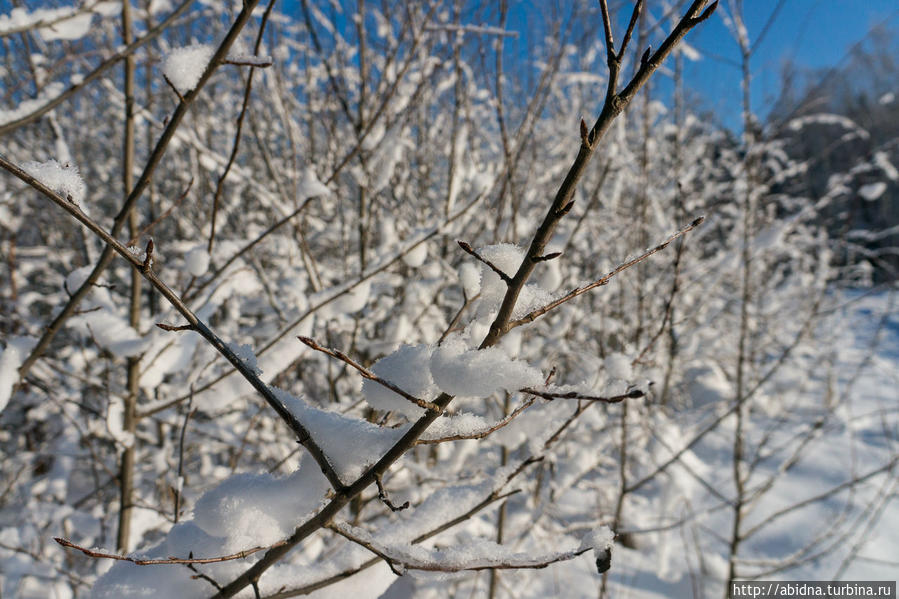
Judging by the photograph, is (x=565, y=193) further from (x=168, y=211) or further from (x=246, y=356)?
(x=168, y=211)

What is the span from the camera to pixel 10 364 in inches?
36.7

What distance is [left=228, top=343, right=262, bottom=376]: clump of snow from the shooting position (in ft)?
1.71

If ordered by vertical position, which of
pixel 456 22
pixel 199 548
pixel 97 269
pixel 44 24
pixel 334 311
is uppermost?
pixel 456 22

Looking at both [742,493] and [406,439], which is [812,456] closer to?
[742,493]

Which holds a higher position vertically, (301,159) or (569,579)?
(301,159)

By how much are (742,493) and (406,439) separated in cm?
194

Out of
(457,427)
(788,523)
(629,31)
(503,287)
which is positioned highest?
(788,523)

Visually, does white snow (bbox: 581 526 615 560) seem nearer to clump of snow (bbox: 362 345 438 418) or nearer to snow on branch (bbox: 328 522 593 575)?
snow on branch (bbox: 328 522 593 575)

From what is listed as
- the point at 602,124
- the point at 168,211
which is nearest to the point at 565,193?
the point at 602,124

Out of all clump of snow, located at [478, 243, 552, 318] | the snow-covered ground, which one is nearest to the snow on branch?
clump of snow, located at [478, 243, 552, 318]

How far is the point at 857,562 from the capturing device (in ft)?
8.13

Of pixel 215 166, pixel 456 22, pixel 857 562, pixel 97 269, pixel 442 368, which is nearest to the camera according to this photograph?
pixel 442 368

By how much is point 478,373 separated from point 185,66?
2.08ft

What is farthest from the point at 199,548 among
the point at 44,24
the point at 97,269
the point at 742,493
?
the point at 742,493
